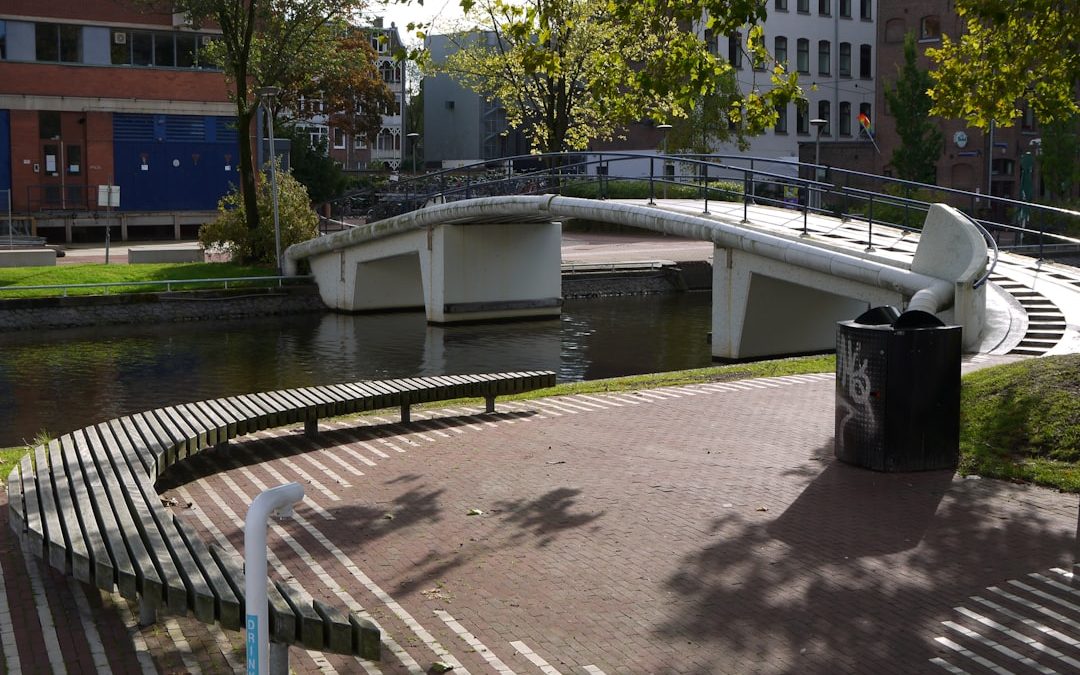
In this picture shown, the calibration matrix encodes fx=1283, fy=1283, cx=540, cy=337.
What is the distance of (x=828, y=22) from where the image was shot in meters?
68.1

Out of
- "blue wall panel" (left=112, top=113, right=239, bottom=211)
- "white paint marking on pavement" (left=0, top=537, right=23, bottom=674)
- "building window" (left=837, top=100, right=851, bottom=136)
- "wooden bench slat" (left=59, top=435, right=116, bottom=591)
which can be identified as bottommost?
"white paint marking on pavement" (left=0, top=537, right=23, bottom=674)

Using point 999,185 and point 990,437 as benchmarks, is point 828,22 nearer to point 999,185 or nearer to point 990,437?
point 999,185

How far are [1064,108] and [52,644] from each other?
1601 cm

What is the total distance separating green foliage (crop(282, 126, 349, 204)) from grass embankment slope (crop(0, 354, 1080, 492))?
154 feet

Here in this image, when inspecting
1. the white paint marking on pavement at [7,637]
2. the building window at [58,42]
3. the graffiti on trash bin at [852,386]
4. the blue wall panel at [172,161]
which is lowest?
the white paint marking on pavement at [7,637]

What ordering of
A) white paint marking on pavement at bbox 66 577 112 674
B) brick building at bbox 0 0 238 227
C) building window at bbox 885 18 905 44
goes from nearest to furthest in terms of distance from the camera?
white paint marking on pavement at bbox 66 577 112 674, brick building at bbox 0 0 238 227, building window at bbox 885 18 905 44

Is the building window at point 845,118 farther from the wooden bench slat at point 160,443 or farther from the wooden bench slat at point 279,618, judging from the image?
the wooden bench slat at point 279,618

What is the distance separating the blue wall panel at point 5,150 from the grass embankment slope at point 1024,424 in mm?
37876

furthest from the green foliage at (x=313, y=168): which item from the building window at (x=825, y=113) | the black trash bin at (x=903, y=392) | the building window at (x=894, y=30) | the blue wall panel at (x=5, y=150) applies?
the black trash bin at (x=903, y=392)

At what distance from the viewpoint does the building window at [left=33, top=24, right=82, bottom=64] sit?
4778 centimetres

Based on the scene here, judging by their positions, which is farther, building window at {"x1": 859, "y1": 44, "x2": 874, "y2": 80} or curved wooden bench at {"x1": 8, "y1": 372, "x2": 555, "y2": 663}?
building window at {"x1": 859, "y1": 44, "x2": 874, "y2": 80}

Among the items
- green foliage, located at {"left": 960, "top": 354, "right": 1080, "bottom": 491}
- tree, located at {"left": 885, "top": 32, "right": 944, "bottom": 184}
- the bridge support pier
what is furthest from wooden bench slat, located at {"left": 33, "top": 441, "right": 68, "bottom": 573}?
tree, located at {"left": 885, "top": 32, "right": 944, "bottom": 184}

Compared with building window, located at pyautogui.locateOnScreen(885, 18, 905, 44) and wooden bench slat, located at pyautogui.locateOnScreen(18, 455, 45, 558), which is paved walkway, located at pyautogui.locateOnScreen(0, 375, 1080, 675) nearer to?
wooden bench slat, located at pyautogui.locateOnScreen(18, 455, 45, 558)

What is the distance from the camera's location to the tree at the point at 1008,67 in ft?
53.0
